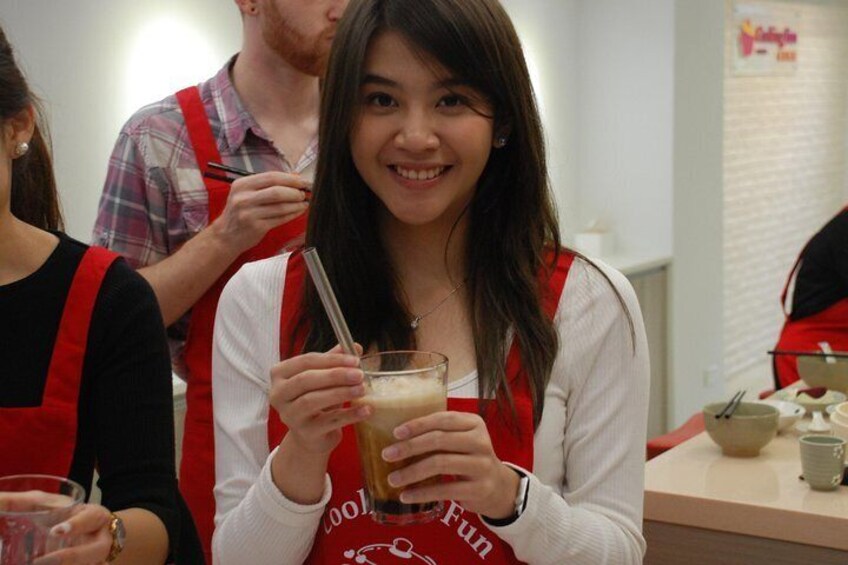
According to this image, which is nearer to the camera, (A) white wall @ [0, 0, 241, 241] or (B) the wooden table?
(B) the wooden table

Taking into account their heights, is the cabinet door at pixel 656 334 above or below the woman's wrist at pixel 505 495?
below

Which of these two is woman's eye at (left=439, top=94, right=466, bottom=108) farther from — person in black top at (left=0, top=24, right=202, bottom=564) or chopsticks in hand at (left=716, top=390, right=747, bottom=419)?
chopsticks in hand at (left=716, top=390, right=747, bottom=419)

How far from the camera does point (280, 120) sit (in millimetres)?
2535

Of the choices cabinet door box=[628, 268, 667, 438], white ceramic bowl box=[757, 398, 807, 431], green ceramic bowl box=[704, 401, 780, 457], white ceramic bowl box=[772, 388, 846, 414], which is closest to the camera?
green ceramic bowl box=[704, 401, 780, 457]

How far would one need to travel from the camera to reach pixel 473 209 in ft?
5.65

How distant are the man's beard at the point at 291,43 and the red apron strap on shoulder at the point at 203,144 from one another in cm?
21

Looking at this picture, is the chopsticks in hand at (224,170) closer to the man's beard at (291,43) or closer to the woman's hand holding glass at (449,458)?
the man's beard at (291,43)

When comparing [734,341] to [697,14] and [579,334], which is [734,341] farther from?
[579,334]

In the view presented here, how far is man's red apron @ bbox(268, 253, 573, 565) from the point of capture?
1537 millimetres

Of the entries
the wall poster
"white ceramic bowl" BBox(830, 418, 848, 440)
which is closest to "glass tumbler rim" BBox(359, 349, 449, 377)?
"white ceramic bowl" BBox(830, 418, 848, 440)

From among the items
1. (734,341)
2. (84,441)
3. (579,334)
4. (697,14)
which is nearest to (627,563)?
(579,334)

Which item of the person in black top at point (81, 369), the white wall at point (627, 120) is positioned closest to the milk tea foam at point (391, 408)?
the person in black top at point (81, 369)

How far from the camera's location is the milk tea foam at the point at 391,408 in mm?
1304

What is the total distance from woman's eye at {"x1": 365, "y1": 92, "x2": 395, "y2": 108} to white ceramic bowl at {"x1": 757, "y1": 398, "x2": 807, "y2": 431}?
6.28 ft
